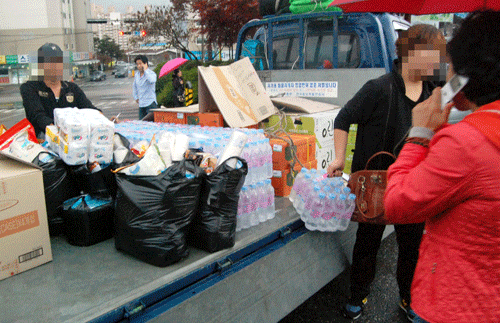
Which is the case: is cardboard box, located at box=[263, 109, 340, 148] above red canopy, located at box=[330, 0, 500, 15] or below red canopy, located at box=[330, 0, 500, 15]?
below

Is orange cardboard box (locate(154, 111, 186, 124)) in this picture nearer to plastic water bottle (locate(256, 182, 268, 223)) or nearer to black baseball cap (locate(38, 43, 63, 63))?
black baseball cap (locate(38, 43, 63, 63))

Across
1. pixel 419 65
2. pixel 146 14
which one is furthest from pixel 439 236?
pixel 146 14

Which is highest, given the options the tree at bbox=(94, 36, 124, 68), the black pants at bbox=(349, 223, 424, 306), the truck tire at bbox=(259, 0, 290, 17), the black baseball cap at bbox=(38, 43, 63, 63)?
the tree at bbox=(94, 36, 124, 68)

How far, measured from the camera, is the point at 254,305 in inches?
97.7

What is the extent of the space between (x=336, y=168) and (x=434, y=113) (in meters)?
1.40

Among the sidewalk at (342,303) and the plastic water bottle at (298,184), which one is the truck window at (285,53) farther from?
the sidewalk at (342,303)

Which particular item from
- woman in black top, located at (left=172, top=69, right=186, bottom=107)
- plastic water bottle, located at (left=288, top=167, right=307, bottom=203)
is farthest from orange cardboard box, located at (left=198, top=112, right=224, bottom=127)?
woman in black top, located at (left=172, top=69, right=186, bottom=107)

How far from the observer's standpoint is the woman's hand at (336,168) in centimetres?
289

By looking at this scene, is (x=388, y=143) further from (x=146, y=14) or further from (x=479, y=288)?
(x=146, y=14)

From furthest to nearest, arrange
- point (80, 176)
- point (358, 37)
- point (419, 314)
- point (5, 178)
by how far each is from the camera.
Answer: point (358, 37) < point (80, 176) < point (5, 178) < point (419, 314)

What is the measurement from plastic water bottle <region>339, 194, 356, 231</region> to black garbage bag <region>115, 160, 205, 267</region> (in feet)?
3.86

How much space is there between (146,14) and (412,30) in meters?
23.4

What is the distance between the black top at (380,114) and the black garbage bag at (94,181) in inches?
65.2

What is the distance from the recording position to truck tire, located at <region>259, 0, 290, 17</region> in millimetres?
5859
